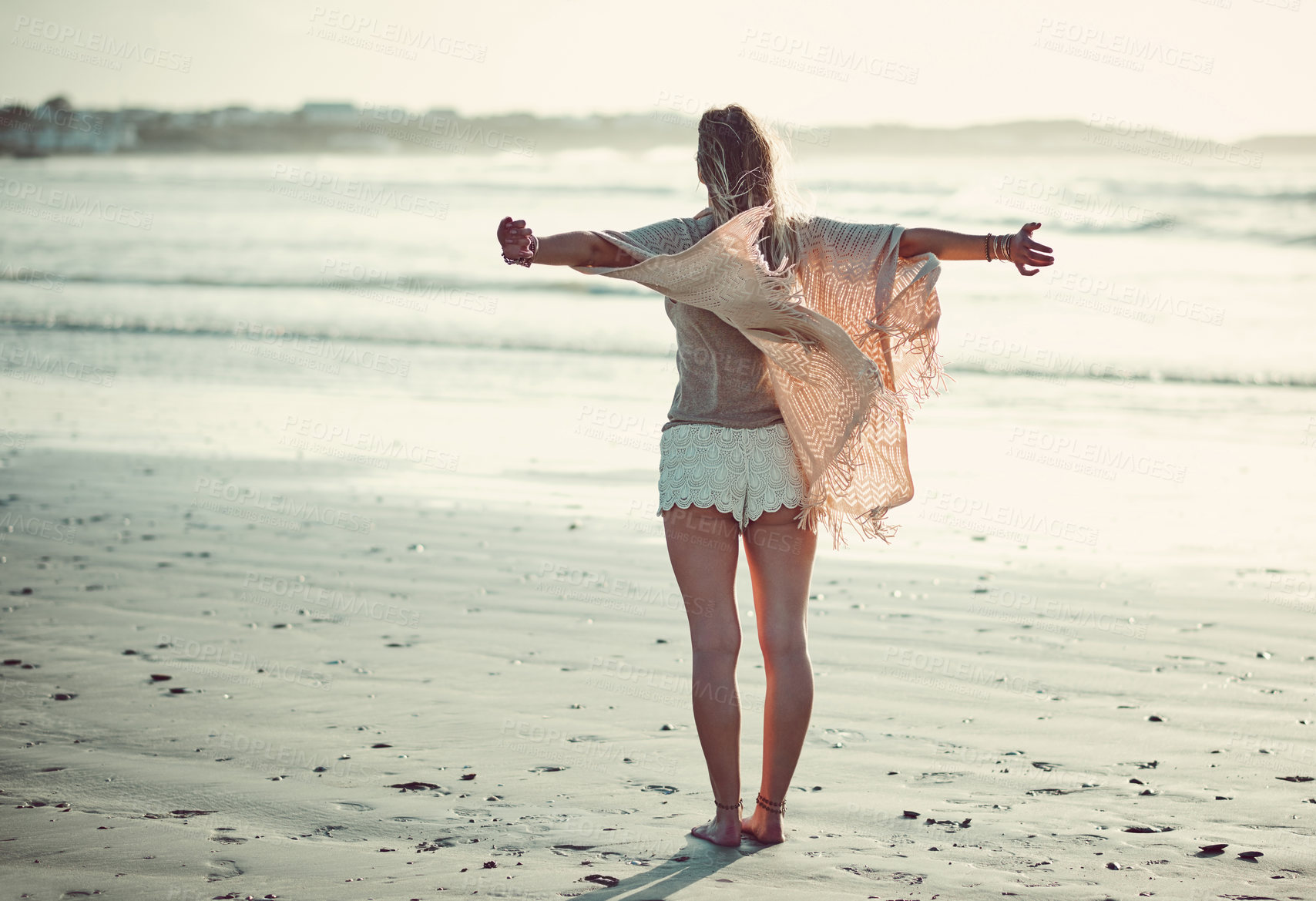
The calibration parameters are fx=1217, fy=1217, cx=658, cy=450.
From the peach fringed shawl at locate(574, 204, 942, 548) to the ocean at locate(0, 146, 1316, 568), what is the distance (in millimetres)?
1663

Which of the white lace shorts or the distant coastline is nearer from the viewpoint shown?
the white lace shorts

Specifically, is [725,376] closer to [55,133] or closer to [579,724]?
[579,724]

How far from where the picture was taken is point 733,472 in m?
3.38

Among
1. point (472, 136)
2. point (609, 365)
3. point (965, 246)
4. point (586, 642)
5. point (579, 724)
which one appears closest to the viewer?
point (965, 246)

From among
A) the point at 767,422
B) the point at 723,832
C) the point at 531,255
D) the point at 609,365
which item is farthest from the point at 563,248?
the point at 609,365

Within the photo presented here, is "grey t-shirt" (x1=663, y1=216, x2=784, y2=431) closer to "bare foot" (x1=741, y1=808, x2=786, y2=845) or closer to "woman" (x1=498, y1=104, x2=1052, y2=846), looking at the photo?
"woman" (x1=498, y1=104, x2=1052, y2=846)

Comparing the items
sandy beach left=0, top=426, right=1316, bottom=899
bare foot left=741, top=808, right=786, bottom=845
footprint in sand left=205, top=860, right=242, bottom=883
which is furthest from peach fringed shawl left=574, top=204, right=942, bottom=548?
footprint in sand left=205, top=860, right=242, bottom=883

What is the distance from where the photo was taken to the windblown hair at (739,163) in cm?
331

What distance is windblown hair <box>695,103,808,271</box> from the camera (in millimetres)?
3312

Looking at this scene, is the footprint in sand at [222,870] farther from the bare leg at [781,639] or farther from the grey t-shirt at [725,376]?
the grey t-shirt at [725,376]

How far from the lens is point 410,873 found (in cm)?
322

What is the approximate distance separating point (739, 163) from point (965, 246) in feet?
2.16

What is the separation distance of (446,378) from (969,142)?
48.2 metres

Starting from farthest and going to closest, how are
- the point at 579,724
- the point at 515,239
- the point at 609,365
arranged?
the point at 609,365 < the point at 579,724 < the point at 515,239
